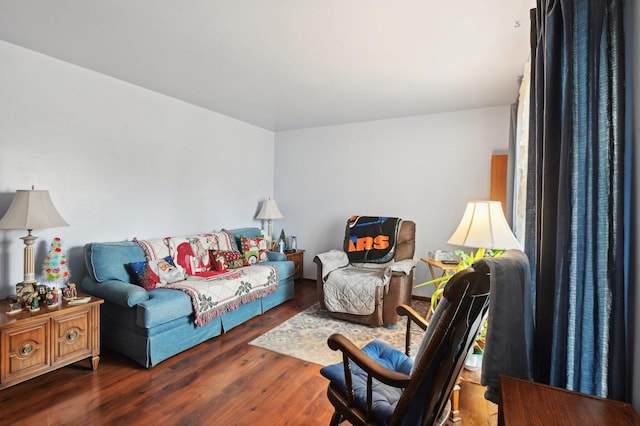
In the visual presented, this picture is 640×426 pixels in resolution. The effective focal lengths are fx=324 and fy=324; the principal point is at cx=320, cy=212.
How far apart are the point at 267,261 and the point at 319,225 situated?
1.17m

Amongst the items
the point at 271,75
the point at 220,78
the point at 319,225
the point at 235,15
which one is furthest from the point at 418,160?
the point at 235,15

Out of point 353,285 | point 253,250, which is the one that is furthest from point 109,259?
point 353,285

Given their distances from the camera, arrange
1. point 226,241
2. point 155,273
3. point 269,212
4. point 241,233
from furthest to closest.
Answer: point 269,212
point 241,233
point 226,241
point 155,273

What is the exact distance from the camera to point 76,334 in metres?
2.36

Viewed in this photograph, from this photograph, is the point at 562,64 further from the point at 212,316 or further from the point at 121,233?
the point at 121,233

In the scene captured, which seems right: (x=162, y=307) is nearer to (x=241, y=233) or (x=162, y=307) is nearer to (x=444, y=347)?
(x=241, y=233)

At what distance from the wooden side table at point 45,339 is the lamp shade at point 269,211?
2.52 metres

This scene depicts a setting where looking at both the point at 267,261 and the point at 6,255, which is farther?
the point at 267,261

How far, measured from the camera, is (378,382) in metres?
1.58

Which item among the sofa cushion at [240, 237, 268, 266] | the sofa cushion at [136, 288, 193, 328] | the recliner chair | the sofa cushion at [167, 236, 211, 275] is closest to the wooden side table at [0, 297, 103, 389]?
the sofa cushion at [136, 288, 193, 328]

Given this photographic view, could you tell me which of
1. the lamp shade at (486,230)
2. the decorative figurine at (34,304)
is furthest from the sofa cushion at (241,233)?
the lamp shade at (486,230)

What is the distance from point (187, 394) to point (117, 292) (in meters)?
1.00

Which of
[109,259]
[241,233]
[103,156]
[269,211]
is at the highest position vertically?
[103,156]

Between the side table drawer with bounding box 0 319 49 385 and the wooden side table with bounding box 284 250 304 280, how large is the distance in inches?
113
